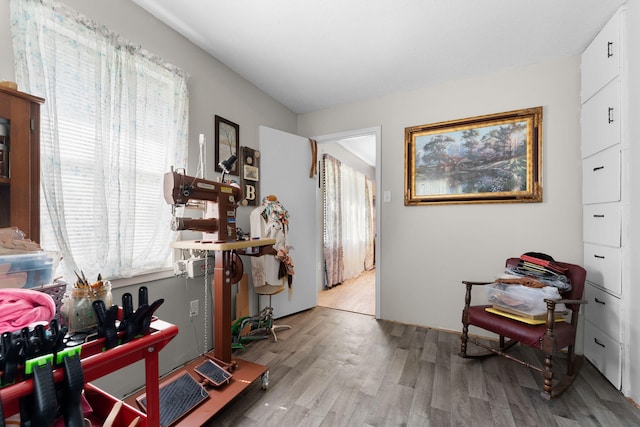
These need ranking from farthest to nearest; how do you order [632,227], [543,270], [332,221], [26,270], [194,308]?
[332,221] < [194,308] < [543,270] < [632,227] < [26,270]

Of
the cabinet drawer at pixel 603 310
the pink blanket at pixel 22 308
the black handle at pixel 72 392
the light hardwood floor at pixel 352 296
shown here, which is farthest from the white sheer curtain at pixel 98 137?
the cabinet drawer at pixel 603 310

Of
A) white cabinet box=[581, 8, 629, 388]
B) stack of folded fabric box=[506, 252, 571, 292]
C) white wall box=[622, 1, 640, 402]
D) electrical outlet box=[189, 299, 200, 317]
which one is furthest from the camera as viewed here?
electrical outlet box=[189, 299, 200, 317]

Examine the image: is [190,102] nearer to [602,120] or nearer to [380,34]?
[380,34]

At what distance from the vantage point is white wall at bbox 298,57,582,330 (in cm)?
228

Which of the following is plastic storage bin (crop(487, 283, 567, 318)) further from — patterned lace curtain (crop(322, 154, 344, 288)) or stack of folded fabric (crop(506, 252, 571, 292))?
patterned lace curtain (crop(322, 154, 344, 288))

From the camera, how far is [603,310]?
191cm

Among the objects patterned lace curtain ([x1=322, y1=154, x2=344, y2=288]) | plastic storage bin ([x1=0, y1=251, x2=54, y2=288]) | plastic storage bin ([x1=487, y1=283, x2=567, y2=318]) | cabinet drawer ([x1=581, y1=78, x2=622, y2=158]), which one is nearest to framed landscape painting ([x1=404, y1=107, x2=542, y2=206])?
cabinet drawer ([x1=581, y1=78, x2=622, y2=158])

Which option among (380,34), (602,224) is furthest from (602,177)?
(380,34)

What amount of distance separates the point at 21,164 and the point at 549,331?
2797 millimetres

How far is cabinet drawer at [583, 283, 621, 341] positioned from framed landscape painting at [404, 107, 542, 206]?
81 cm

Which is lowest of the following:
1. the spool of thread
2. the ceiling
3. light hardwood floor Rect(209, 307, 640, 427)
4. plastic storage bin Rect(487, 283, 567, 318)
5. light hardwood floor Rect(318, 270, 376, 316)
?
light hardwood floor Rect(318, 270, 376, 316)

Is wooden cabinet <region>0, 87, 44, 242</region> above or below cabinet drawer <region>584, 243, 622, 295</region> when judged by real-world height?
above

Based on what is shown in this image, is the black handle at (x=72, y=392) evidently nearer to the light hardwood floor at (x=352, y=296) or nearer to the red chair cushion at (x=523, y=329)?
the red chair cushion at (x=523, y=329)

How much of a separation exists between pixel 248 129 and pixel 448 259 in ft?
7.87
